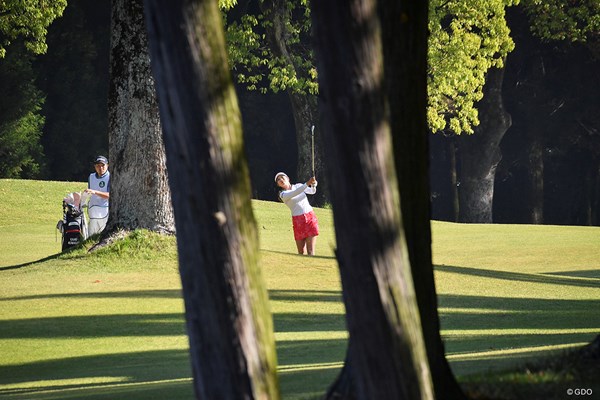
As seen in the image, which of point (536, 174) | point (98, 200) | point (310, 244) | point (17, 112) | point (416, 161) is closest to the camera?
point (416, 161)

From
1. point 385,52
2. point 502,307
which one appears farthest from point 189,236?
point 502,307

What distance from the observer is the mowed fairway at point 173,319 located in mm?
10625

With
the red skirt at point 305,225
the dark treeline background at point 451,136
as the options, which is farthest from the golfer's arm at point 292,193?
the dark treeline background at point 451,136

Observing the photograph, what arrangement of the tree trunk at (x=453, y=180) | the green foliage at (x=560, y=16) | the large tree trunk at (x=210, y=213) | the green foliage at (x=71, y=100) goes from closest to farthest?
the large tree trunk at (x=210, y=213) < the green foliage at (x=560, y=16) < the green foliage at (x=71, y=100) < the tree trunk at (x=453, y=180)

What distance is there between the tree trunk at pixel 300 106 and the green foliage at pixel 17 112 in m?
8.47

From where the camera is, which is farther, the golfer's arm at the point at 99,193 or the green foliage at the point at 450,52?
the green foliage at the point at 450,52

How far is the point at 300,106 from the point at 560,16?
375 inches

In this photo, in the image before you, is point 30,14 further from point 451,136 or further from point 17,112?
point 451,136

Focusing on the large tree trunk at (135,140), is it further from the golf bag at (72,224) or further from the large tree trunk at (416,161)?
the large tree trunk at (416,161)

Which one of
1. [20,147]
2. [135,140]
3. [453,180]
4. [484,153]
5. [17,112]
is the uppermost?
[17,112]

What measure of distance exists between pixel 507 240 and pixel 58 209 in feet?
41.1

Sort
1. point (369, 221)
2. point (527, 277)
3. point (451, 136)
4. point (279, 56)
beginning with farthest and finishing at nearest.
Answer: point (451, 136), point (279, 56), point (527, 277), point (369, 221)

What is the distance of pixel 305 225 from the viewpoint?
2130cm

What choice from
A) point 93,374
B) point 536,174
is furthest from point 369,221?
point 536,174
